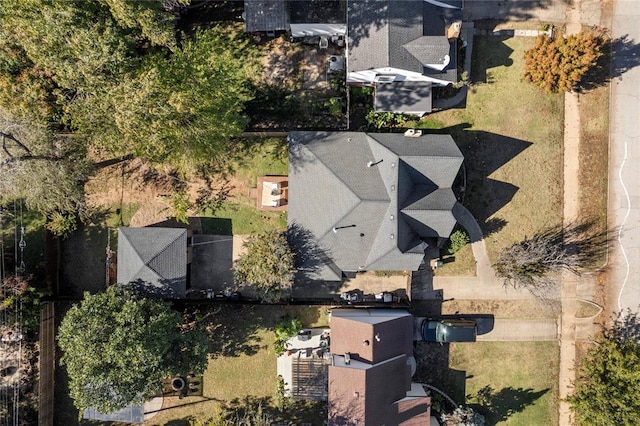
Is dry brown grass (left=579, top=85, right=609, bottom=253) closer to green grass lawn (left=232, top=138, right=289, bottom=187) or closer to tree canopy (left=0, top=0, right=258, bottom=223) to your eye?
green grass lawn (left=232, top=138, right=289, bottom=187)

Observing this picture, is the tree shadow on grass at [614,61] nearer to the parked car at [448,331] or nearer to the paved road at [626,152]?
the paved road at [626,152]

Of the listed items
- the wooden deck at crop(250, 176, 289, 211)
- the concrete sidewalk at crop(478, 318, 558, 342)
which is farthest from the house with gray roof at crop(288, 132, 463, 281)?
the concrete sidewalk at crop(478, 318, 558, 342)

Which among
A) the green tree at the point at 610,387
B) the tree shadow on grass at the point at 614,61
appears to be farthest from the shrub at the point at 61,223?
the tree shadow on grass at the point at 614,61

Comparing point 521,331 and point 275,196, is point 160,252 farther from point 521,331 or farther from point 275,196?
point 521,331

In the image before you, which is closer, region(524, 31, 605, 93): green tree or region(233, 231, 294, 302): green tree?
region(233, 231, 294, 302): green tree

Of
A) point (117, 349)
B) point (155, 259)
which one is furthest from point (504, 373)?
point (117, 349)

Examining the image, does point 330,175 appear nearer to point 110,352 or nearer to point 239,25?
point 239,25
